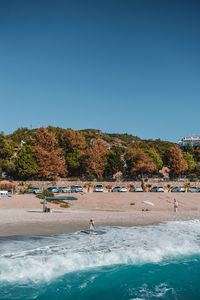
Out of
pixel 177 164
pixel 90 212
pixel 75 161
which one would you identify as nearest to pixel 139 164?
pixel 177 164

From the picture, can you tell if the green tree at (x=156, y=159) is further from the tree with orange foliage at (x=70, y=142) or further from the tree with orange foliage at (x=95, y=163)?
the tree with orange foliage at (x=95, y=163)

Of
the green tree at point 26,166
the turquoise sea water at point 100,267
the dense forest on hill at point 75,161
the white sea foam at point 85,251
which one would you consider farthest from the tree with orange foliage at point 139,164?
the turquoise sea water at point 100,267

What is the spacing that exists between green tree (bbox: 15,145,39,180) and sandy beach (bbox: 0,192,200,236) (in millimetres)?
22040

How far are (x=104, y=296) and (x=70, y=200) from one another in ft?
127

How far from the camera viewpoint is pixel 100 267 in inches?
918

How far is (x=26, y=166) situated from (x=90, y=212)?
1500 inches

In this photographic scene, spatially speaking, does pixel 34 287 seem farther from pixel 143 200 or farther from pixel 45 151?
pixel 45 151

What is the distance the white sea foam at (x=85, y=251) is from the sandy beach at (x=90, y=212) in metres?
4.61

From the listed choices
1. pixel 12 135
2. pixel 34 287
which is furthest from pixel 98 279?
pixel 12 135

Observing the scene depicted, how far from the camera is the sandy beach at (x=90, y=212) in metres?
37.0

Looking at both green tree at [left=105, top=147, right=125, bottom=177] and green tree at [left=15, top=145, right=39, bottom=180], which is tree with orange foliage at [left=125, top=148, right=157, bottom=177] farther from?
green tree at [left=15, top=145, right=39, bottom=180]

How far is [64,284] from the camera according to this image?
20.1m

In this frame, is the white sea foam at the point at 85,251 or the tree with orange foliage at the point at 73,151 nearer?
the white sea foam at the point at 85,251

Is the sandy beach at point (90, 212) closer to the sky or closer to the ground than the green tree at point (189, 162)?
closer to the ground
